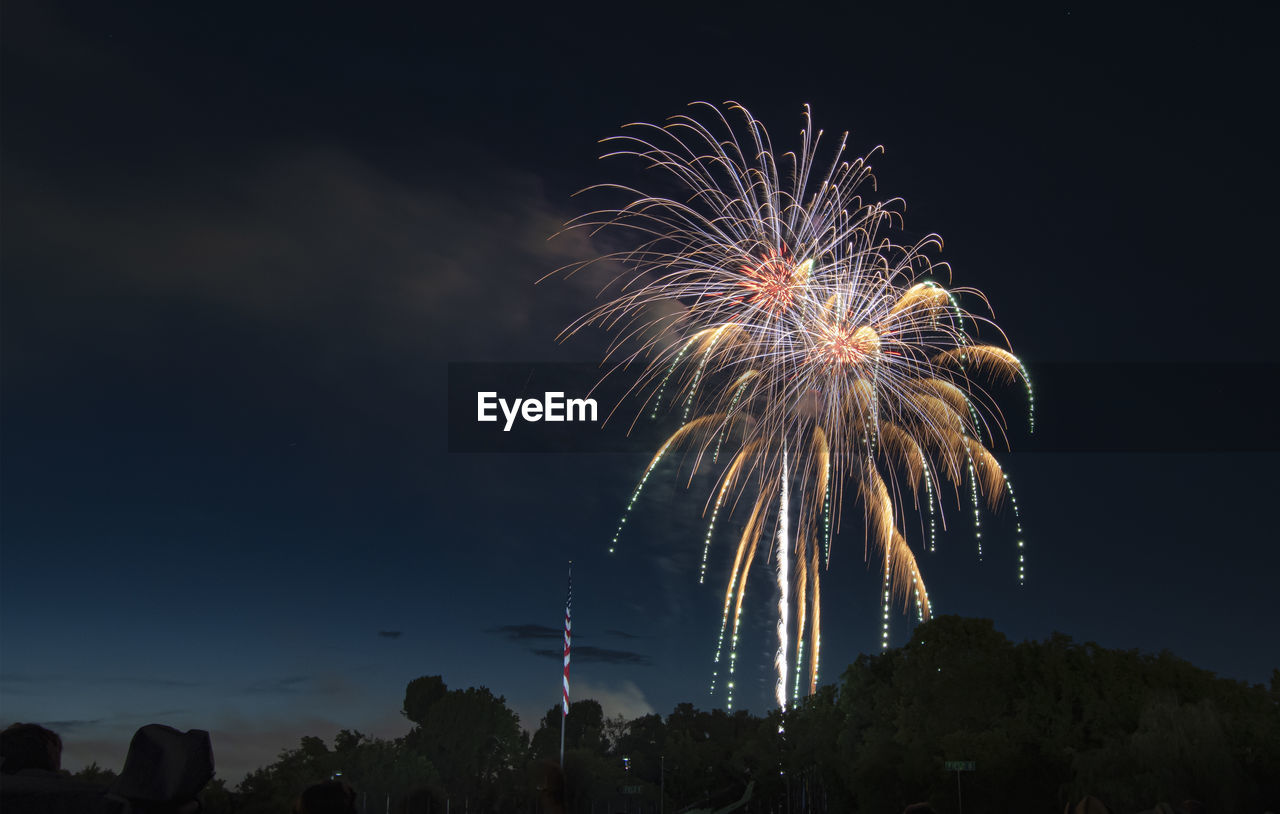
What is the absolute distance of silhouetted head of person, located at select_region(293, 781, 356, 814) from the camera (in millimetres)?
4363

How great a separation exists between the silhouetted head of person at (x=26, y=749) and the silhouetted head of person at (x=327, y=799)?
4.12 ft

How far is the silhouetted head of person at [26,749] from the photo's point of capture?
15.2 feet

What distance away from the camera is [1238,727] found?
37281 mm

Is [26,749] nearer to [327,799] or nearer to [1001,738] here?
[327,799]

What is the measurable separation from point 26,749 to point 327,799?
1466mm

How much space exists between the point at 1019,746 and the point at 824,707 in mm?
20621

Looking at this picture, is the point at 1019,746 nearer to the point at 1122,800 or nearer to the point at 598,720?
the point at 1122,800

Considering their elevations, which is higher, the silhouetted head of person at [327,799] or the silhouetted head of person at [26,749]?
the silhouetted head of person at [26,749]

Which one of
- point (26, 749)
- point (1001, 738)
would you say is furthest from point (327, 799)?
point (1001, 738)

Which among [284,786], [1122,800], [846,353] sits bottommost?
[284,786]

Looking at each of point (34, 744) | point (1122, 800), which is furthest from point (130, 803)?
point (1122, 800)

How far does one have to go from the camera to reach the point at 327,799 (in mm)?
4414

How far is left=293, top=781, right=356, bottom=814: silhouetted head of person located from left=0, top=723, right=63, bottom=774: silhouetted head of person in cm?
126

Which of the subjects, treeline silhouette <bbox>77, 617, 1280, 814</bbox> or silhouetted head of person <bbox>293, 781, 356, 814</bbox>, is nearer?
silhouetted head of person <bbox>293, 781, 356, 814</bbox>
